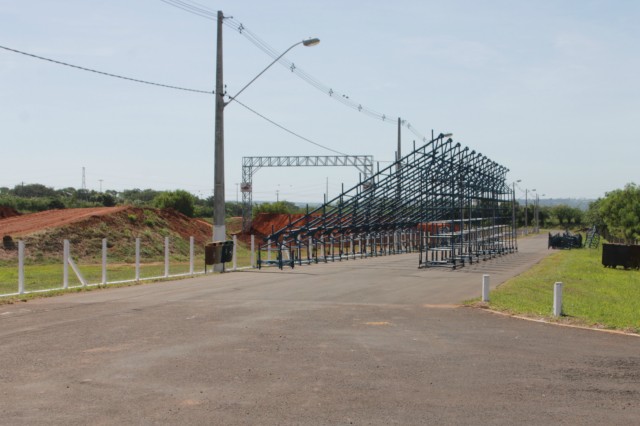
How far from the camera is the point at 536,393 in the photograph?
7691 millimetres

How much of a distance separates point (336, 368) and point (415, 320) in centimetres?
455

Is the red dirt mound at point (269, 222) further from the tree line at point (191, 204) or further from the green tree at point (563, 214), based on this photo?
the green tree at point (563, 214)

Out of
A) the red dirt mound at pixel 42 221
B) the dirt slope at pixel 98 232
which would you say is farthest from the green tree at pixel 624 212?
the red dirt mound at pixel 42 221

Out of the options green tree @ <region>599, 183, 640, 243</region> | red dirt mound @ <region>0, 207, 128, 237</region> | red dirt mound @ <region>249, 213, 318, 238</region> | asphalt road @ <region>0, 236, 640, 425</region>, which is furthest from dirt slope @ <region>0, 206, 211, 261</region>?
green tree @ <region>599, 183, 640, 243</region>

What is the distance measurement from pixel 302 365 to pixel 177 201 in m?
80.9

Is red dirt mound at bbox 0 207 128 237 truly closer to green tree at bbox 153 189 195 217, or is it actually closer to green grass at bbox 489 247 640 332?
green grass at bbox 489 247 640 332

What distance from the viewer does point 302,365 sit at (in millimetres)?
8938

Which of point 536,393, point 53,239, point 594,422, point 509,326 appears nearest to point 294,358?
point 536,393

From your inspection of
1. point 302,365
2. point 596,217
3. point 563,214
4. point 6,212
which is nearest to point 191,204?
point 6,212

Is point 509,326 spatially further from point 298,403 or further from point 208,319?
point 298,403

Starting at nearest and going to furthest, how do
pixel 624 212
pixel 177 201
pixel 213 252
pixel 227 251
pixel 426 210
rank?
pixel 213 252 → pixel 227 251 → pixel 426 210 → pixel 624 212 → pixel 177 201

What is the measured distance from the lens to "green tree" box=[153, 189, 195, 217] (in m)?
87.2

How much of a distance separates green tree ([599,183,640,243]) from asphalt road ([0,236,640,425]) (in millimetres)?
59641

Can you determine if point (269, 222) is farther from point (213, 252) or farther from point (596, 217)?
point (213, 252)
